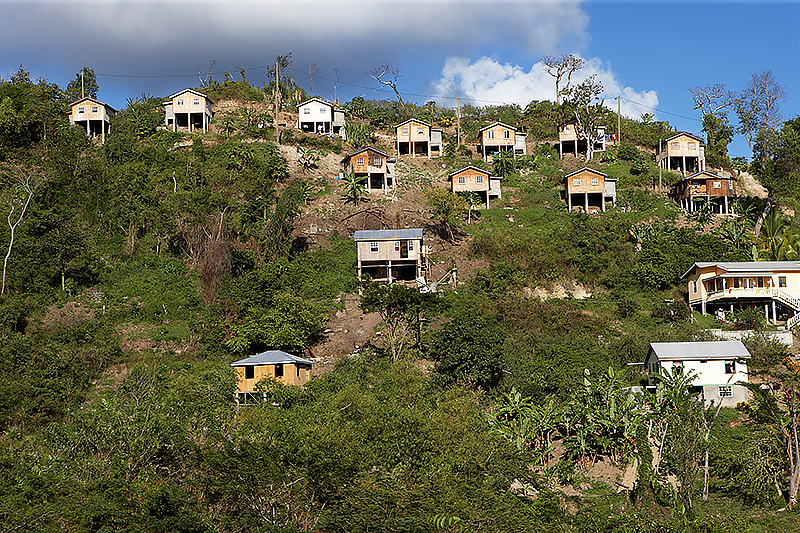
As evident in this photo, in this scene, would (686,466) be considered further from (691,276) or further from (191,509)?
(691,276)

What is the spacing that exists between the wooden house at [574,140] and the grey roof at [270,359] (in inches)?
1887

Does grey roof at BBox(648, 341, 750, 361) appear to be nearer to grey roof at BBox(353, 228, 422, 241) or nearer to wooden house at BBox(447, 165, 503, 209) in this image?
grey roof at BBox(353, 228, 422, 241)

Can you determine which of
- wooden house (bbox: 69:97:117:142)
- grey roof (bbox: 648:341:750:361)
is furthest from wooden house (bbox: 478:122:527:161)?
grey roof (bbox: 648:341:750:361)

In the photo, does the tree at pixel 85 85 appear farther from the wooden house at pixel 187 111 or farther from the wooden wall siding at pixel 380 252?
the wooden wall siding at pixel 380 252

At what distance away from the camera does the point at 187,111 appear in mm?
73250

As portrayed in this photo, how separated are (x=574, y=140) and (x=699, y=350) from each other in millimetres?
43346

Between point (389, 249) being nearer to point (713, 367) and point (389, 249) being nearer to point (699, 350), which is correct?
point (699, 350)

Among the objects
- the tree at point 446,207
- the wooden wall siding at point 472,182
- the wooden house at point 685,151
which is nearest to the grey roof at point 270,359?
the tree at point 446,207

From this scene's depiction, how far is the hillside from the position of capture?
906 inches

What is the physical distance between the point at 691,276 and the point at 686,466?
2366cm

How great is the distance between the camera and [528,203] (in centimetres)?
6575

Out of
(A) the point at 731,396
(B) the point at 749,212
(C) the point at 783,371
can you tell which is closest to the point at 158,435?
(A) the point at 731,396

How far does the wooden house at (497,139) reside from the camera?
76062 mm

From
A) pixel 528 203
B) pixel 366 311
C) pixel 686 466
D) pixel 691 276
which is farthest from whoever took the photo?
pixel 528 203
